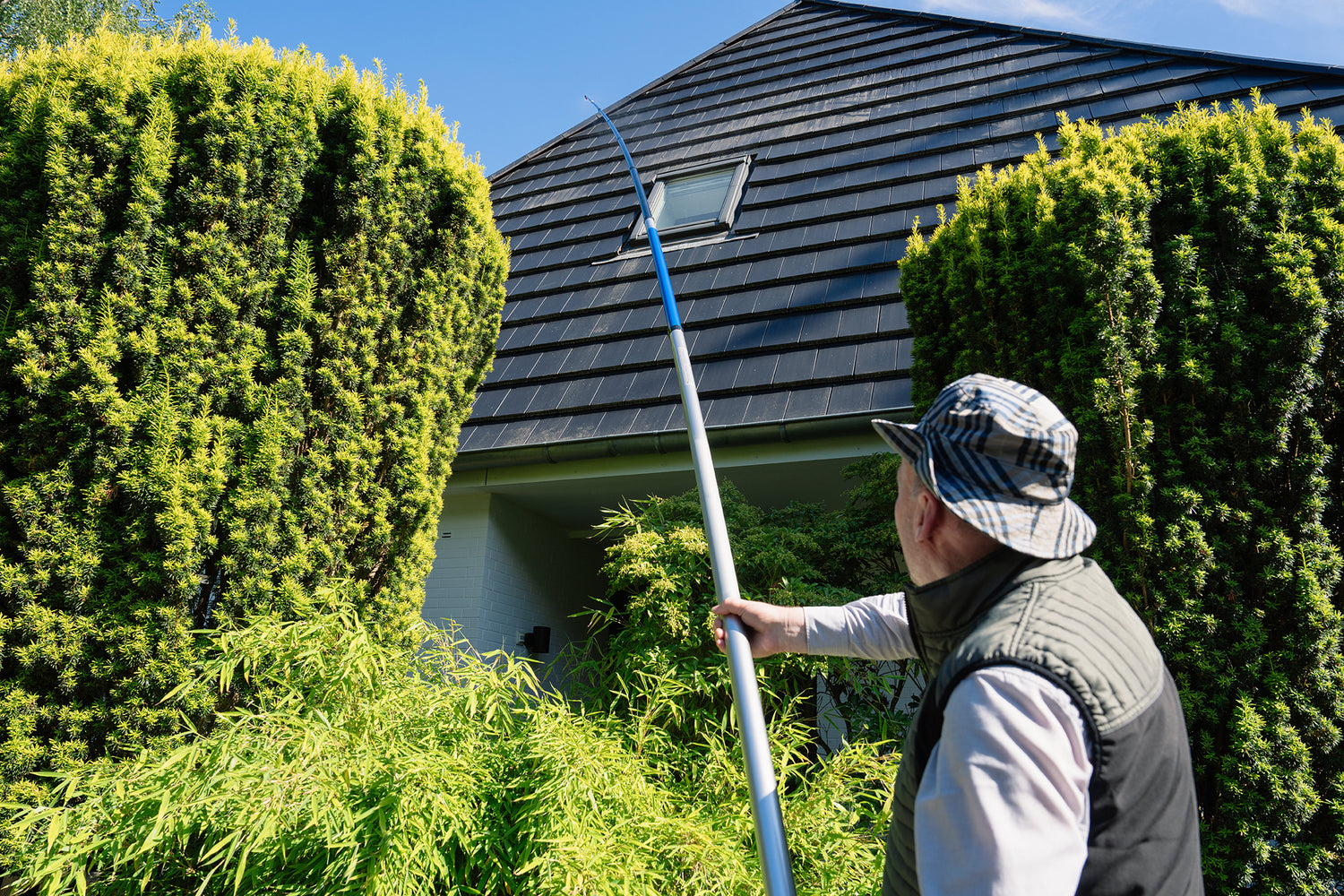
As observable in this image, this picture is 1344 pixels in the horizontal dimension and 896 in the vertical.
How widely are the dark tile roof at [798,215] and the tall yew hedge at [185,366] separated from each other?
1827 mm

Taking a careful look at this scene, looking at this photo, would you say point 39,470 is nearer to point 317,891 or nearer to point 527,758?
point 317,891

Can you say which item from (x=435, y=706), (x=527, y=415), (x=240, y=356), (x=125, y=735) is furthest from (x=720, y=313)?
(x=125, y=735)

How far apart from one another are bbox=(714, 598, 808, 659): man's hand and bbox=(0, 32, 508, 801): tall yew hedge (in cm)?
197

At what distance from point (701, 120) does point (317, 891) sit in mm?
7918

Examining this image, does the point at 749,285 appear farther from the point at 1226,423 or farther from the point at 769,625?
the point at 769,625

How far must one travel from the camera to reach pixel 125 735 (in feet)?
8.39

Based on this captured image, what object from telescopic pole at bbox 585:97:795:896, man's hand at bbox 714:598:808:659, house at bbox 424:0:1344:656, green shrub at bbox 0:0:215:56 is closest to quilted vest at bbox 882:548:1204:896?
telescopic pole at bbox 585:97:795:896

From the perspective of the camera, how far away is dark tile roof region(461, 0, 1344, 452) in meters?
4.78

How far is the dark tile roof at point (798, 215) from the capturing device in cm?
478

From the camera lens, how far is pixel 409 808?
181 cm

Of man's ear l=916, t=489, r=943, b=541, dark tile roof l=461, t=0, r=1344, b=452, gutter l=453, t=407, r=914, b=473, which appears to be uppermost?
dark tile roof l=461, t=0, r=1344, b=452

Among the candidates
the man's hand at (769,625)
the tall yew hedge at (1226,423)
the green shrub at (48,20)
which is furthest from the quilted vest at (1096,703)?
the green shrub at (48,20)

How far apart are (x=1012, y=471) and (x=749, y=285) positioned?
444cm

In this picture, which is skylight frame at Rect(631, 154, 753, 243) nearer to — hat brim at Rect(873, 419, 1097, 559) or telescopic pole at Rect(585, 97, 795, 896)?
telescopic pole at Rect(585, 97, 795, 896)
